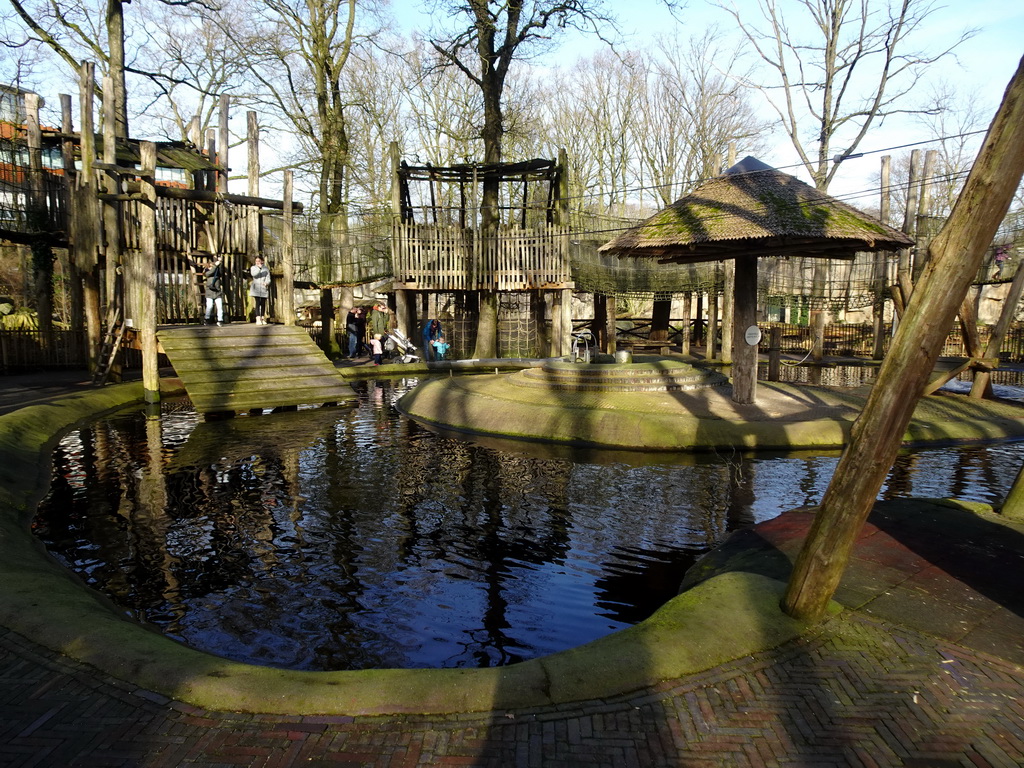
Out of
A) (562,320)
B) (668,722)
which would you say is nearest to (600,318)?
(562,320)

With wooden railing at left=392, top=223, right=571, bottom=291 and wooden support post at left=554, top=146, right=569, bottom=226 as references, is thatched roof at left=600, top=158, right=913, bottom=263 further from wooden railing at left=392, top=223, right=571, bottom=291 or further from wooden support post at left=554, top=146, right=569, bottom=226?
wooden support post at left=554, top=146, right=569, bottom=226

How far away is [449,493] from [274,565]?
9.73ft

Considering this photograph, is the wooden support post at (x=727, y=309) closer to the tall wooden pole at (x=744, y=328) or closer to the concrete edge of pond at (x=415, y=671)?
the tall wooden pole at (x=744, y=328)

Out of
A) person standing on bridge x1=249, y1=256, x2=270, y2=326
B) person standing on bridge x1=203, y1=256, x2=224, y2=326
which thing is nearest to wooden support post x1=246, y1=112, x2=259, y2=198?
person standing on bridge x1=249, y1=256, x2=270, y2=326

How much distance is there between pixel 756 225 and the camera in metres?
11.9

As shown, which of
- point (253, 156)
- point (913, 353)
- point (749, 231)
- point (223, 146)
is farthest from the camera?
point (223, 146)

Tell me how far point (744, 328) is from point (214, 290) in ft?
39.4

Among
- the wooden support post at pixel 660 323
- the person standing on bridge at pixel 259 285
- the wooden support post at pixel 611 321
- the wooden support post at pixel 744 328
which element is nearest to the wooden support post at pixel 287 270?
the person standing on bridge at pixel 259 285

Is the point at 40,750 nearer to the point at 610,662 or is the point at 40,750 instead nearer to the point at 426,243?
the point at 610,662

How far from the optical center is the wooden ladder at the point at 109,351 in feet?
53.7

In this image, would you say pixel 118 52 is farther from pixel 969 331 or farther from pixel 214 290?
pixel 969 331

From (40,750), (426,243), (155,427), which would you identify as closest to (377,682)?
(40,750)

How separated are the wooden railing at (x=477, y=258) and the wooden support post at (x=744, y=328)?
999cm

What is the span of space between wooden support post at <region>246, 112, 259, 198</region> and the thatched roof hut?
1026 centimetres
